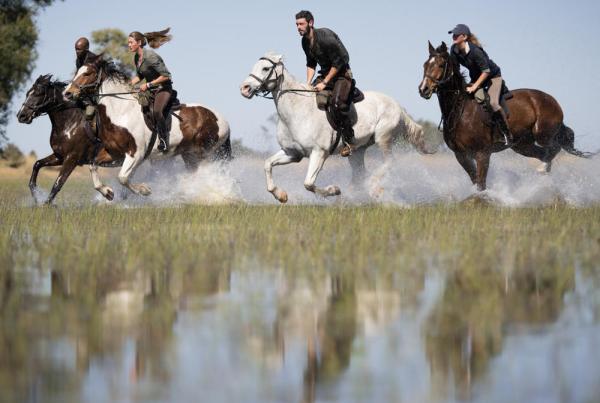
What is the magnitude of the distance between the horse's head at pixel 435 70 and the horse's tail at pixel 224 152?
438 cm

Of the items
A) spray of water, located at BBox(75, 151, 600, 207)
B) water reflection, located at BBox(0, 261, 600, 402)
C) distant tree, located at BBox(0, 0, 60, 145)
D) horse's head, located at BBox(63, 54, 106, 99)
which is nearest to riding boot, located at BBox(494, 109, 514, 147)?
spray of water, located at BBox(75, 151, 600, 207)

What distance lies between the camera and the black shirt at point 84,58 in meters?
16.1

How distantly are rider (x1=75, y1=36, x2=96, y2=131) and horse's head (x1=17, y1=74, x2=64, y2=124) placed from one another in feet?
1.60

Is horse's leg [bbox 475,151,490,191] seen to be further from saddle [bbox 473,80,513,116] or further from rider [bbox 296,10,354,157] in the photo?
rider [bbox 296,10,354,157]

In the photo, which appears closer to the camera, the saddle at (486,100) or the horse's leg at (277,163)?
the saddle at (486,100)

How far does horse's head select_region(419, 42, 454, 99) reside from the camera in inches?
574

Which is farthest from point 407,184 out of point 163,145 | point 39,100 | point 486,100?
point 39,100

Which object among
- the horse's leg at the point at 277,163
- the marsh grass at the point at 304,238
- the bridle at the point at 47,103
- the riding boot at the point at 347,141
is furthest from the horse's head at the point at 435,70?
the bridle at the point at 47,103

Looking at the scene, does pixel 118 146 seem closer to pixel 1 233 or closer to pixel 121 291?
pixel 1 233

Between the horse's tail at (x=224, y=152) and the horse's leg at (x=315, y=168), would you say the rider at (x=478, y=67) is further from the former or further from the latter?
the horse's tail at (x=224, y=152)

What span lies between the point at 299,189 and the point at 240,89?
503 centimetres

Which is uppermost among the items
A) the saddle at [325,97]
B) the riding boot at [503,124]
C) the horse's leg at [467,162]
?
the saddle at [325,97]

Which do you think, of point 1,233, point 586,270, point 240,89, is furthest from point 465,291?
point 240,89

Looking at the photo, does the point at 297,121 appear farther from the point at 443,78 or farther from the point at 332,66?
the point at 443,78
